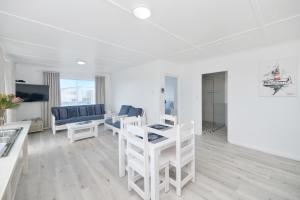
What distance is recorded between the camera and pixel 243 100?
335 centimetres

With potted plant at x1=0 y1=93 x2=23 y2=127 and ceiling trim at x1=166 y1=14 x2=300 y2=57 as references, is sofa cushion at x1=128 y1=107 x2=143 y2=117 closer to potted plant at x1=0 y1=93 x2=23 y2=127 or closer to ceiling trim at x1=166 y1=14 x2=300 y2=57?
ceiling trim at x1=166 y1=14 x2=300 y2=57

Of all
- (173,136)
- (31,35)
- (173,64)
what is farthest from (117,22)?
(173,64)

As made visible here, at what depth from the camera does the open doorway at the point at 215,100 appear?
18.3 ft

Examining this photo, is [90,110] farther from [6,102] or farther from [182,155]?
[182,155]

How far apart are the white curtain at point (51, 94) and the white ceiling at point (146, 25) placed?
6.48ft

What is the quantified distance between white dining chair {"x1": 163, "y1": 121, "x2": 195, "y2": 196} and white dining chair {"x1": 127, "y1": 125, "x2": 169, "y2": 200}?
13 centimetres

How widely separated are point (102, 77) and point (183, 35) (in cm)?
472

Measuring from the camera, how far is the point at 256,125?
125 inches

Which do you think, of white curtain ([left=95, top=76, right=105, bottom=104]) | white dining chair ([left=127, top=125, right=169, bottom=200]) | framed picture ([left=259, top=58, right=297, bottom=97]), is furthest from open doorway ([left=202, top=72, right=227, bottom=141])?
white curtain ([left=95, top=76, right=105, bottom=104])

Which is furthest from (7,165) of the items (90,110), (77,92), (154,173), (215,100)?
(215,100)

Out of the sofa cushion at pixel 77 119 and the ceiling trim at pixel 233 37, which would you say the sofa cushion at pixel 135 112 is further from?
the ceiling trim at pixel 233 37

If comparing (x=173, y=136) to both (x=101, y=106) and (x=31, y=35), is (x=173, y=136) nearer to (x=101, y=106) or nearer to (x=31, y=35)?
(x=31, y=35)

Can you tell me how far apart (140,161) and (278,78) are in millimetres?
3180

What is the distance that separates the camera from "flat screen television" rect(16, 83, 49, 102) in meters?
4.45
